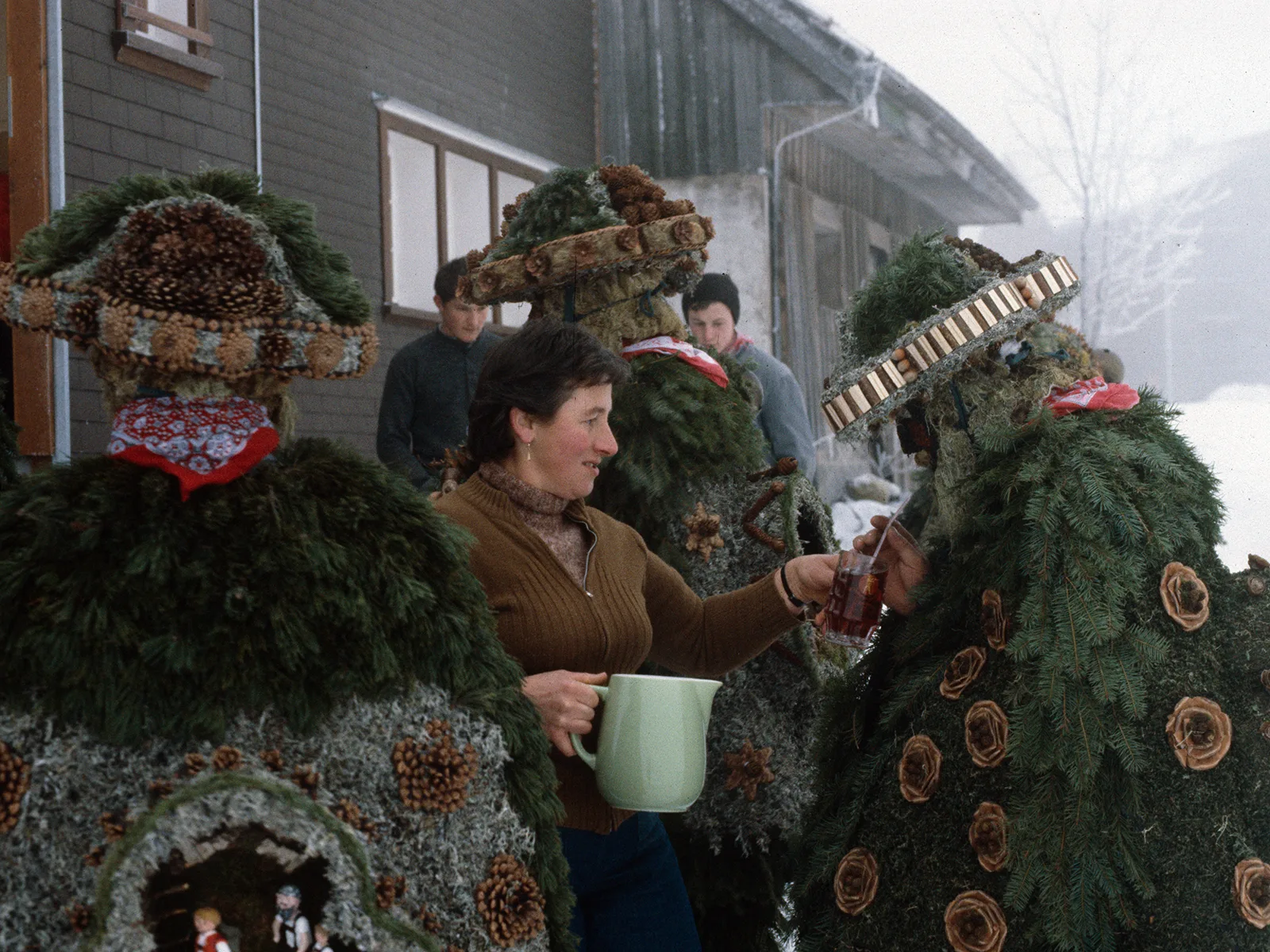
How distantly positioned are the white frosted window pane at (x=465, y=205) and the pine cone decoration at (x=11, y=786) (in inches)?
262

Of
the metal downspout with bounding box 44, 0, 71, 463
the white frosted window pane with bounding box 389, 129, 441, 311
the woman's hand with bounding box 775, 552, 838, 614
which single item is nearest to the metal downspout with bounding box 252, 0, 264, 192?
the white frosted window pane with bounding box 389, 129, 441, 311

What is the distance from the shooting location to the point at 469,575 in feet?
5.34

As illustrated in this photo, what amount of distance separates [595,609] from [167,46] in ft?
14.4

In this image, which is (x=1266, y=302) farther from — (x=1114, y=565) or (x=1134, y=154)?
(x=1114, y=565)

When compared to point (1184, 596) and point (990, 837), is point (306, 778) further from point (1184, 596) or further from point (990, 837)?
point (1184, 596)

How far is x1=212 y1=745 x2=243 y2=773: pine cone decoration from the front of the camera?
136 centimetres

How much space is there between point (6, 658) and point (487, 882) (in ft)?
2.02

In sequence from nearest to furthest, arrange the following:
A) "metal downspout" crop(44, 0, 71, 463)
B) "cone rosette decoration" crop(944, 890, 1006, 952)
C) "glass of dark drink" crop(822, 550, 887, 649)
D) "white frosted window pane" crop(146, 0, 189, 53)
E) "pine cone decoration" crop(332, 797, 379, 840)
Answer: "pine cone decoration" crop(332, 797, 379, 840) < "cone rosette decoration" crop(944, 890, 1006, 952) < "glass of dark drink" crop(822, 550, 887, 649) < "metal downspout" crop(44, 0, 71, 463) < "white frosted window pane" crop(146, 0, 189, 53)

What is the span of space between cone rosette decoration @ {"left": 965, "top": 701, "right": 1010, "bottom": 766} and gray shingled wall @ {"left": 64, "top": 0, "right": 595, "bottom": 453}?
368 cm

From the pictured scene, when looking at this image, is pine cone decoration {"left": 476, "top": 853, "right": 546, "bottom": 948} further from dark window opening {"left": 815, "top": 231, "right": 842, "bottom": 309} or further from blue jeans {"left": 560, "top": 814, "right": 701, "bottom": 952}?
dark window opening {"left": 815, "top": 231, "right": 842, "bottom": 309}

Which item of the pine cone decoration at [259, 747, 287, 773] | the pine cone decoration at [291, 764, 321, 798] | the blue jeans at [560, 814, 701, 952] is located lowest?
the blue jeans at [560, 814, 701, 952]

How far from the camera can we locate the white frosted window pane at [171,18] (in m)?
5.49

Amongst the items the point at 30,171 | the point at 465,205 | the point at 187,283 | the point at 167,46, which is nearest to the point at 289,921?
the point at 187,283

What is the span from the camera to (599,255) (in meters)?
2.92
